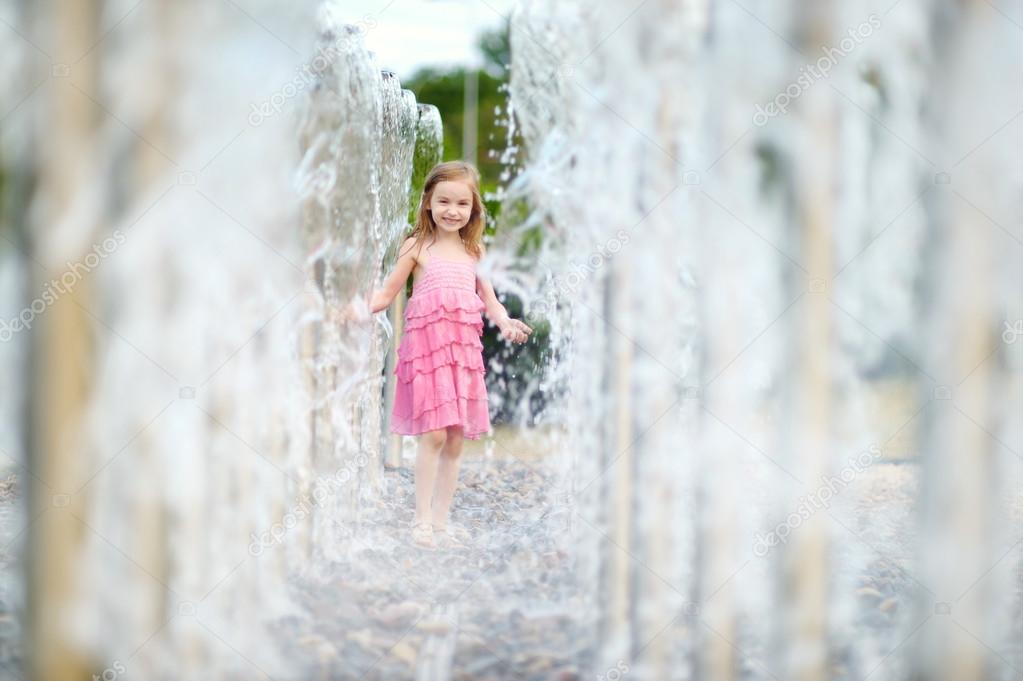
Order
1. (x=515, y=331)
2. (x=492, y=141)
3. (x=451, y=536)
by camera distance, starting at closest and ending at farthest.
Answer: (x=515, y=331) → (x=451, y=536) → (x=492, y=141)

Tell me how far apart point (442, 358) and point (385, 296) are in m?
0.28

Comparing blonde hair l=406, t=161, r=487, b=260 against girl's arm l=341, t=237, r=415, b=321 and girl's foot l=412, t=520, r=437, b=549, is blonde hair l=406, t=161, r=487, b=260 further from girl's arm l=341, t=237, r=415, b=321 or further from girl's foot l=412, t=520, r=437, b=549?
girl's foot l=412, t=520, r=437, b=549

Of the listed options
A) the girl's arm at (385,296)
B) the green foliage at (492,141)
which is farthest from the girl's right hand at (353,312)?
the green foliage at (492,141)

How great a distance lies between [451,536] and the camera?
374 centimetres

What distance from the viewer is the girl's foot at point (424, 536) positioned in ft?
11.7

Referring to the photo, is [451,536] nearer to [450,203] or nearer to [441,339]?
[441,339]

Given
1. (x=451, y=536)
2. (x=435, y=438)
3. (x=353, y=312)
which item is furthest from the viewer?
(x=451, y=536)

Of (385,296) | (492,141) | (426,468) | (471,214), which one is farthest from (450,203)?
(492,141)

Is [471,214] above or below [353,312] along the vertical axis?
above

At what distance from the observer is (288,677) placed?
2.07 m

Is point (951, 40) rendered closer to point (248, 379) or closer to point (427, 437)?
point (248, 379)

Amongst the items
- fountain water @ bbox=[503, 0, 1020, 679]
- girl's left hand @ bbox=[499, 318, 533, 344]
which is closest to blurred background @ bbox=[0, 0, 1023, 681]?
fountain water @ bbox=[503, 0, 1020, 679]

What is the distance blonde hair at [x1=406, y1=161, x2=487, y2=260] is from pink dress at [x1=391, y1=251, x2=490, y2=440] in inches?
4.0

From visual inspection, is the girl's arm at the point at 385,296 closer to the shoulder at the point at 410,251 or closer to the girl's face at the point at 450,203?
the shoulder at the point at 410,251
